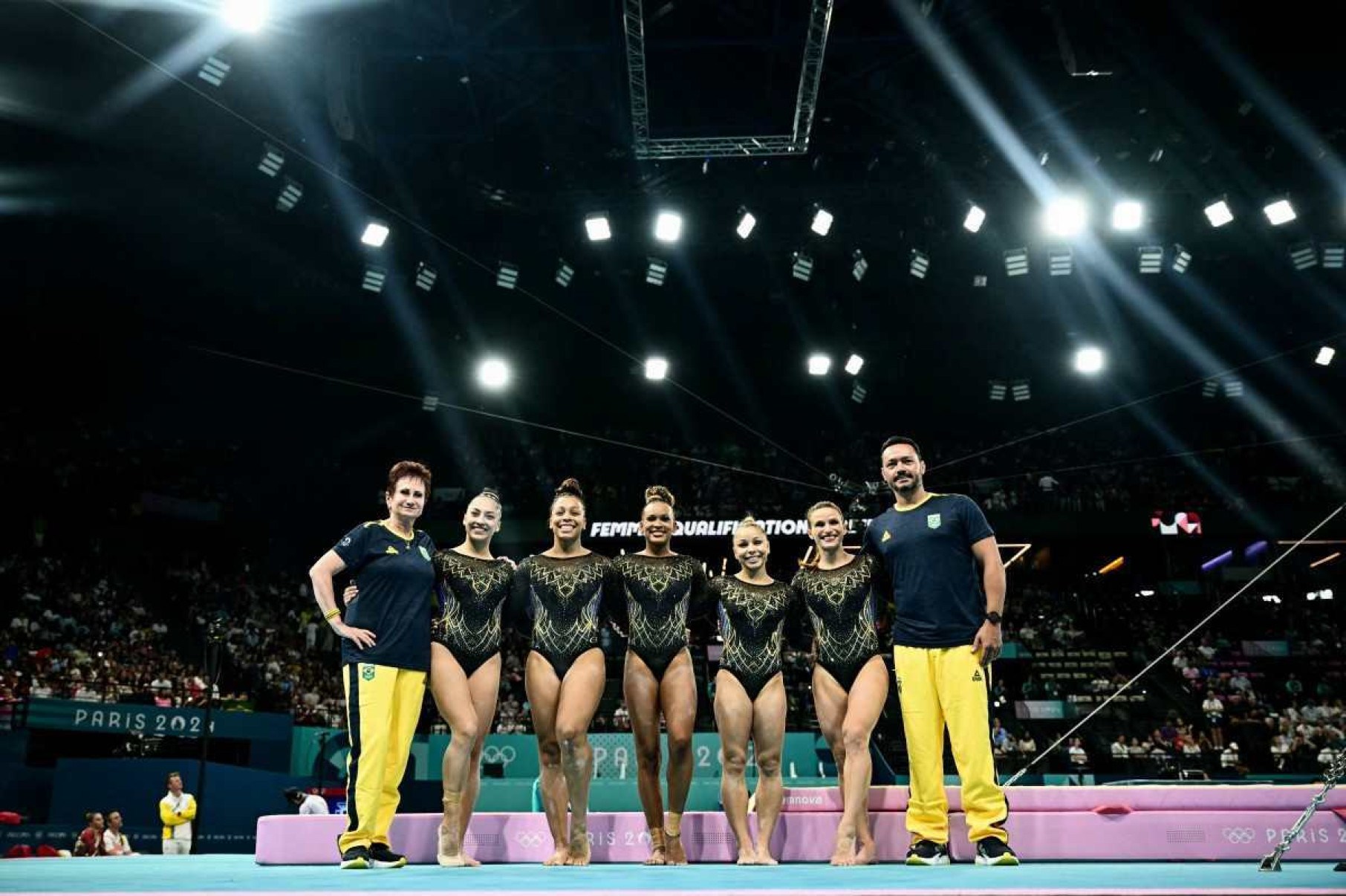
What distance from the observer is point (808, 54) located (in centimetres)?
983

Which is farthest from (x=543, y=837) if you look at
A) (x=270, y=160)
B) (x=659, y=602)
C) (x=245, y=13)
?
(x=270, y=160)

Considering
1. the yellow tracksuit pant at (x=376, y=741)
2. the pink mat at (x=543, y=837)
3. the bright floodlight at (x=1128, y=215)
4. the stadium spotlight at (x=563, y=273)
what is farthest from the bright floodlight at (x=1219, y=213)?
the yellow tracksuit pant at (x=376, y=741)

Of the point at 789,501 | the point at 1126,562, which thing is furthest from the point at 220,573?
the point at 1126,562

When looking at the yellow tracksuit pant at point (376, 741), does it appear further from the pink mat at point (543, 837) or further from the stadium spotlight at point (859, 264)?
the stadium spotlight at point (859, 264)

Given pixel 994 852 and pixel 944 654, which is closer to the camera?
pixel 994 852

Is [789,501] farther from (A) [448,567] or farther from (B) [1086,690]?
(A) [448,567]

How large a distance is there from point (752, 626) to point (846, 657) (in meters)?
0.57

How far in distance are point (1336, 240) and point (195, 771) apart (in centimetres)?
1871

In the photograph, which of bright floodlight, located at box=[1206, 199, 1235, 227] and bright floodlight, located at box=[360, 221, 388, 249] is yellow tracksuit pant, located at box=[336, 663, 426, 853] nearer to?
bright floodlight, located at box=[360, 221, 388, 249]

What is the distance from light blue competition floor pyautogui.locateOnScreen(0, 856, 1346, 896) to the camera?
292cm

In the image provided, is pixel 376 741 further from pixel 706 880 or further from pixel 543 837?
pixel 706 880

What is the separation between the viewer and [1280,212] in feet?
43.5

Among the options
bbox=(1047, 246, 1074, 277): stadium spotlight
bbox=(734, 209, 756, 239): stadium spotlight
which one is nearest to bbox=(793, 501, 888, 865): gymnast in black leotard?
bbox=(734, 209, 756, 239): stadium spotlight

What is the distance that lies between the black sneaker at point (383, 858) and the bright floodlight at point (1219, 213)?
13234mm
